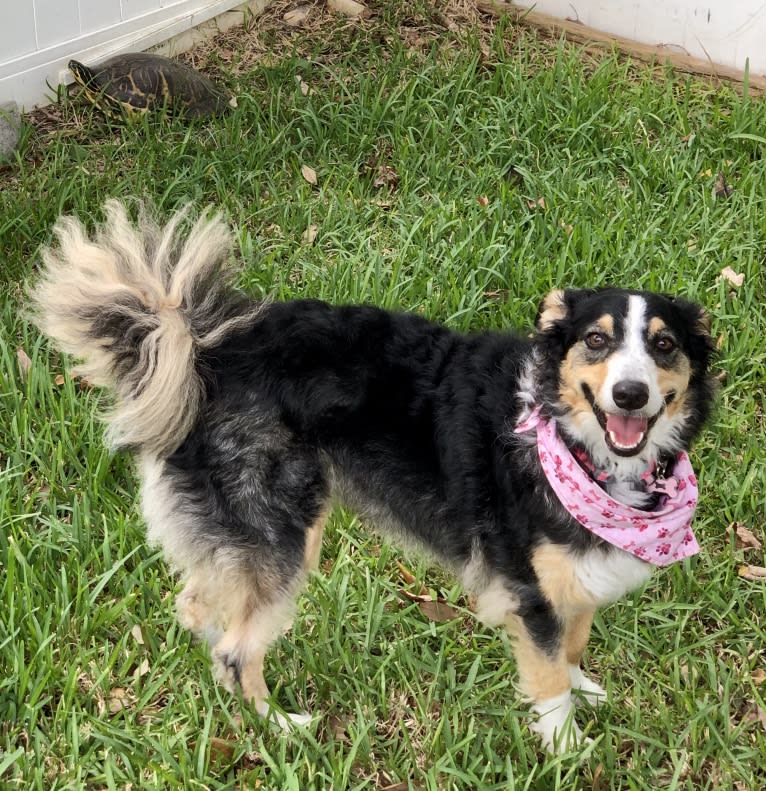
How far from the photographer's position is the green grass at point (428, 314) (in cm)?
309

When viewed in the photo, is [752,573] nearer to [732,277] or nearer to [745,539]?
[745,539]

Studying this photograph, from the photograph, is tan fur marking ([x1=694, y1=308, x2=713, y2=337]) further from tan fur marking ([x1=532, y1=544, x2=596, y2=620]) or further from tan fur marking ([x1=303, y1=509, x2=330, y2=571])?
tan fur marking ([x1=303, y1=509, x2=330, y2=571])

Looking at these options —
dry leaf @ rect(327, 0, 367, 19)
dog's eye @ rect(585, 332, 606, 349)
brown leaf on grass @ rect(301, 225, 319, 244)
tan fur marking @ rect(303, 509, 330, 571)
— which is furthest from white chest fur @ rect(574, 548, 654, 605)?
dry leaf @ rect(327, 0, 367, 19)

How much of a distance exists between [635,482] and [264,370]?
4.36 ft

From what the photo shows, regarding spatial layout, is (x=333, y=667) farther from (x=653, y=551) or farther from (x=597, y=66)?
(x=597, y=66)

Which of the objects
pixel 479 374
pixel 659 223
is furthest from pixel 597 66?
pixel 479 374

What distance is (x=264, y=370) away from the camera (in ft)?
10.1

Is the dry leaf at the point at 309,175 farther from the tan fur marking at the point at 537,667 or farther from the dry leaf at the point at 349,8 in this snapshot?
the tan fur marking at the point at 537,667

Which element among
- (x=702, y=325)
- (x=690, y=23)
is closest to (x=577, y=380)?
(x=702, y=325)

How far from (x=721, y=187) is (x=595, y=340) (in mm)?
3379

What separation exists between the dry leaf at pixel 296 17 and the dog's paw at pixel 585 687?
6.00 m

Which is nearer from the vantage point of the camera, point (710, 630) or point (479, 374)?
point (479, 374)

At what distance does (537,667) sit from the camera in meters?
3.09

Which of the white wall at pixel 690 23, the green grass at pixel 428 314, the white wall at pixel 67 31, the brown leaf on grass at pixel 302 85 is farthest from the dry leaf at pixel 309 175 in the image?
the white wall at pixel 690 23
